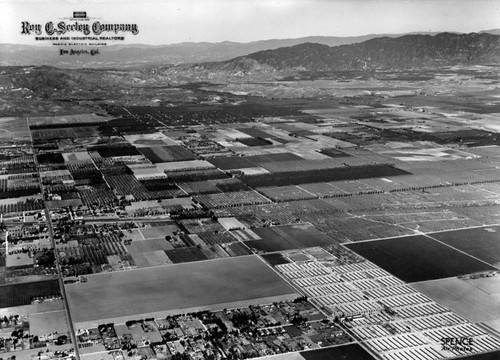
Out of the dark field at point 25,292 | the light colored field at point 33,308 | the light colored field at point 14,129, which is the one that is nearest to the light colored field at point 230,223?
the dark field at point 25,292

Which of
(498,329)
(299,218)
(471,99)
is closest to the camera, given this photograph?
(498,329)

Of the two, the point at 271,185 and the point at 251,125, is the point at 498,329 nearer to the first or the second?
the point at 271,185

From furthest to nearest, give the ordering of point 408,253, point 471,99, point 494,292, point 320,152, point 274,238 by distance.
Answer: point 471,99
point 320,152
point 274,238
point 408,253
point 494,292

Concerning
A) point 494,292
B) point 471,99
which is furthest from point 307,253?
point 471,99

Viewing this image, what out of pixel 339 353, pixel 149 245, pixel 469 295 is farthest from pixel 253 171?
pixel 339 353

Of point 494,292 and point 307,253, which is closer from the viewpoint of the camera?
point 494,292

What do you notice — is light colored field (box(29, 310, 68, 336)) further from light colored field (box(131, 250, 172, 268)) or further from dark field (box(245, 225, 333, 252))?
dark field (box(245, 225, 333, 252))
